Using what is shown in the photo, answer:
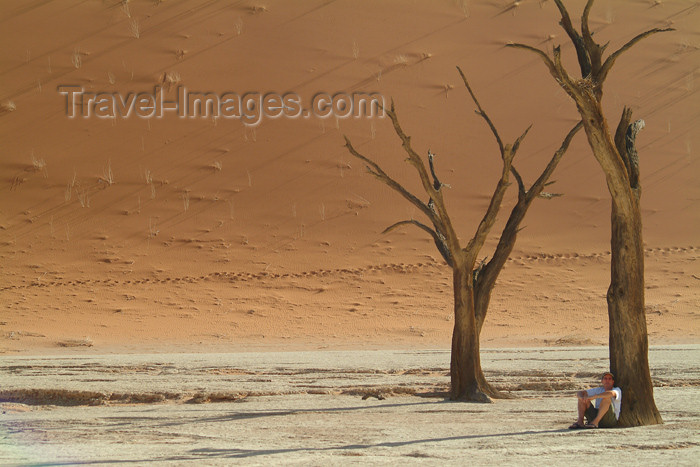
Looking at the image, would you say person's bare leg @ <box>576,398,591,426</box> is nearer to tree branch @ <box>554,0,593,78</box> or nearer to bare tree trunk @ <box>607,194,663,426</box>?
bare tree trunk @ <box>607,194,663,426</box>

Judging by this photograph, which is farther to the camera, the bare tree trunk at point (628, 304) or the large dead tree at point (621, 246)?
the bare tree trunk at point (628, 304)

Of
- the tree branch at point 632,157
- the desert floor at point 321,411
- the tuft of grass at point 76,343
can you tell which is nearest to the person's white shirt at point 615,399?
the desert floor at point 321,411

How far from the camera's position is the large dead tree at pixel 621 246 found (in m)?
6.59

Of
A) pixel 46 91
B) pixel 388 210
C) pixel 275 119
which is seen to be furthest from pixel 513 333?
pixel 46 91

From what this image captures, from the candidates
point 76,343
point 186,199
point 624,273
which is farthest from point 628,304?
point 186,199

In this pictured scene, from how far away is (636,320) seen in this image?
6754 millimetres

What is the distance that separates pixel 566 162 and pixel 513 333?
351 inches

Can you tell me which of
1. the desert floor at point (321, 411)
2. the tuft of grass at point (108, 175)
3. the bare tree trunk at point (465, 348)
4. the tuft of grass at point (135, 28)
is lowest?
the desert floor at point (321, 411)

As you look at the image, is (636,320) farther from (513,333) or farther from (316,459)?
(513,333)

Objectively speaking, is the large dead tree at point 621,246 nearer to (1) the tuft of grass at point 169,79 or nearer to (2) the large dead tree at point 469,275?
(2) the large dead tree at point 469,275

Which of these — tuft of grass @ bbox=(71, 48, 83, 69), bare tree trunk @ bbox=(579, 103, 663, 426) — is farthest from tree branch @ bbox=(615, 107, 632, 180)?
tuft of grass @ bbox=(71, 48, 83, 69)

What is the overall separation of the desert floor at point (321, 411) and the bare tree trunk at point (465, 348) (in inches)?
14.0

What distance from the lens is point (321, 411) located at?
7820 millimetres

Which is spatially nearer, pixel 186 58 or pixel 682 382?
pixel 682 382
